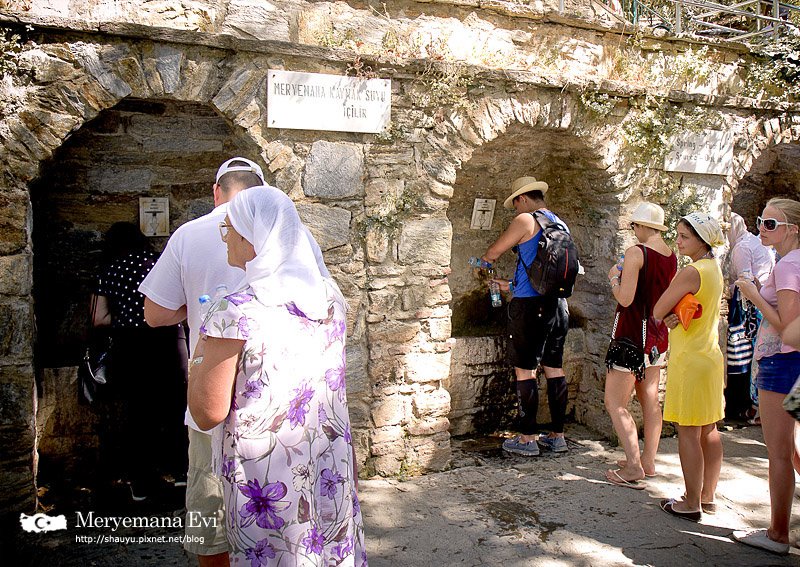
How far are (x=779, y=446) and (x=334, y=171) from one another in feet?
9.04

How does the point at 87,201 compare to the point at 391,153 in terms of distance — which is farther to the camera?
the point at 87,201

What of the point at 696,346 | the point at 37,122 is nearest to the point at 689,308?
the point at 696,346

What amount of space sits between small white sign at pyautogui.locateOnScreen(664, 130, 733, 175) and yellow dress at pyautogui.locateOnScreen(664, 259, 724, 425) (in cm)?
176

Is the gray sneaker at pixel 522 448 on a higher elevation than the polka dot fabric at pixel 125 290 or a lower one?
lower

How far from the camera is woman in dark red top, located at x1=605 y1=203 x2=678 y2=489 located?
3902mm

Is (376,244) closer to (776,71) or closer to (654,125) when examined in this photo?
(654,125)

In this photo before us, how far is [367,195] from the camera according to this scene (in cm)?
394

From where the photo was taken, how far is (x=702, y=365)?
331cm

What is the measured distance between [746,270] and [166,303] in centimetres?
429

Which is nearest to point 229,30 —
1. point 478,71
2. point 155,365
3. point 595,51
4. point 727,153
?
point 478,71

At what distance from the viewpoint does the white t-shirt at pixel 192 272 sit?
2391 mm

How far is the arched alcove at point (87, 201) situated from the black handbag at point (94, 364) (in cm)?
65

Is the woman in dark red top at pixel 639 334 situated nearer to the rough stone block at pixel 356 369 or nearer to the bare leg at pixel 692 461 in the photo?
the bare leg at pixel 692 461
